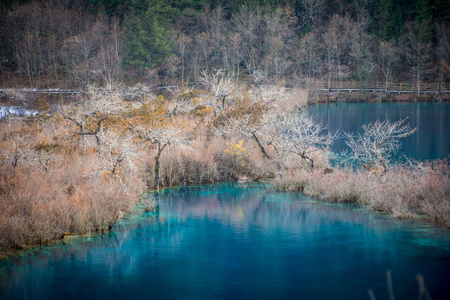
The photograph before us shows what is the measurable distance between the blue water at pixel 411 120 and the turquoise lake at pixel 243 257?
37.5 feet

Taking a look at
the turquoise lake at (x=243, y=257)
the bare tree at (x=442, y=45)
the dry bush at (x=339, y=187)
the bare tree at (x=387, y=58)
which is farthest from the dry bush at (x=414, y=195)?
the bare tree at (x=442, y=45)

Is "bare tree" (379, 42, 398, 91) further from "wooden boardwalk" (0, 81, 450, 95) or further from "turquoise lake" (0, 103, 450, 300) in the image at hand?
"turquoise lake" (0, 103, 450, 300)

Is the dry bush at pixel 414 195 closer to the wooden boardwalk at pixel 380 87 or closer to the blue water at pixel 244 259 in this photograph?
the blue water at pixel 244 259

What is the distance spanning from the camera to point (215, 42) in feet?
251

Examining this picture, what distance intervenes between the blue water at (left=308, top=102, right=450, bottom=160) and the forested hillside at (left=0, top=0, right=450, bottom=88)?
36.5 ft

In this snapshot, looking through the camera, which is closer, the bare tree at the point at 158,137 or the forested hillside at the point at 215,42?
the bare tree at the point at 158,137

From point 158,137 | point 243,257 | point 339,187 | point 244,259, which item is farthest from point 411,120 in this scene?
point 244,259

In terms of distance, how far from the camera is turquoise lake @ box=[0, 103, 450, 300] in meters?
12.5

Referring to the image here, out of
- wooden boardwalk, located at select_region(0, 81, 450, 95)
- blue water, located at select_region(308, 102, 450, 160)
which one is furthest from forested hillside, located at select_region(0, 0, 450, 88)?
blue water, located at select_region(308, 102, 450, 160)

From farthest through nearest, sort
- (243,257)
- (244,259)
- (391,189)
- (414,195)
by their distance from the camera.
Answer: (391,189), (414,195), (243,257), (244,259)

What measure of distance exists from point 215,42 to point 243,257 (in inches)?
2619

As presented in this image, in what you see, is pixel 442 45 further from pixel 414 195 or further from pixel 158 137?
pixel 158 137

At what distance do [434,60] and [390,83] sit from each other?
9.50 m

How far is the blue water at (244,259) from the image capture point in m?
12.5
